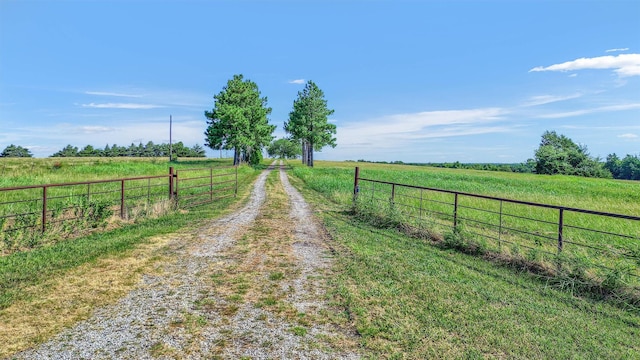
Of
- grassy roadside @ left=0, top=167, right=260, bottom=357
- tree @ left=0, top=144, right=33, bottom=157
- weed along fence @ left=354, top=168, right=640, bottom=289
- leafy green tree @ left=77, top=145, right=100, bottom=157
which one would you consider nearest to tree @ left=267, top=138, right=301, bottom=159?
leafy green tree @ left=77, top=145, right=100, bottom=157

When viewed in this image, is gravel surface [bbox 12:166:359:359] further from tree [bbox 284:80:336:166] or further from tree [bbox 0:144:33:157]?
tree [bbox 0:144:33:157]

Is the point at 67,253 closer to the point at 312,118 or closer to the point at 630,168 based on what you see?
the point at 312,118

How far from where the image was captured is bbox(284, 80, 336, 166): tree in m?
48.5

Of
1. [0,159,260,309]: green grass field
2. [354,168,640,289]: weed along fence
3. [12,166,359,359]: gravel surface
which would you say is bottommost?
[12,166,359,359]: gravel surface

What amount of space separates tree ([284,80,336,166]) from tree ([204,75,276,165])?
583cm

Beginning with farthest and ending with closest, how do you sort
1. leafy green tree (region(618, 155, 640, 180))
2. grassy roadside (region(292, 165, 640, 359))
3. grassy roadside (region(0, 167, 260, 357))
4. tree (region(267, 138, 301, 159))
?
tree (region(267, 138, 301, 159)) → leafy green tree (region(618, 155, 640, 180)) → grassy roadside (region(0, 167, 260, 357)) → grassy roadside (region(292, 165, 640, 359))

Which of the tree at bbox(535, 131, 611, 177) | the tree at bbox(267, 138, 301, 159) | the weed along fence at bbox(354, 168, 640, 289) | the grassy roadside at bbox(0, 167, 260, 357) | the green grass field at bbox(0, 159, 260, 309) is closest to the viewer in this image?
the grassy roadside at bbox(0, 167, 260, 357)

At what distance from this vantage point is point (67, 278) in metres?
5.41

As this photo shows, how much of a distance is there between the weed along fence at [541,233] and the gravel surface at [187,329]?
4768 mm

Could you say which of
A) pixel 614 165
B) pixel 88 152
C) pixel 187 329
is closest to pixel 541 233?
pixel 187 329

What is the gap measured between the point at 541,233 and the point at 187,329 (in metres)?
11.4

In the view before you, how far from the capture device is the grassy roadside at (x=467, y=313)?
3.67 metres

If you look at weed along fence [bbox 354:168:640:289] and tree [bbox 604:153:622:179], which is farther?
tree [bbox 604:153:622:179]

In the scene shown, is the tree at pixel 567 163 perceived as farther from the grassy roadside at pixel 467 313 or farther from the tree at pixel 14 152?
the tree at pixel 14 152
